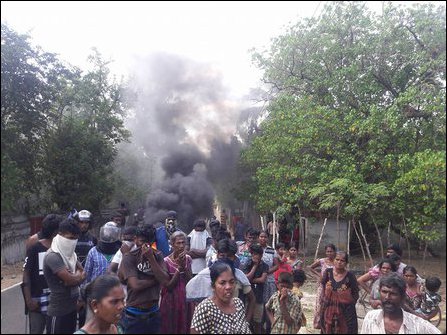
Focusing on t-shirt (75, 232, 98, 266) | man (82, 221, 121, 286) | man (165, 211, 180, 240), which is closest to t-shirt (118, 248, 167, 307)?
man (82, 221, 121, 286)

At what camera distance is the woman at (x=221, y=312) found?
269 centimetres

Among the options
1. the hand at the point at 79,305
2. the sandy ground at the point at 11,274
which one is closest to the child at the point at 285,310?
the hand at the point at 79,305

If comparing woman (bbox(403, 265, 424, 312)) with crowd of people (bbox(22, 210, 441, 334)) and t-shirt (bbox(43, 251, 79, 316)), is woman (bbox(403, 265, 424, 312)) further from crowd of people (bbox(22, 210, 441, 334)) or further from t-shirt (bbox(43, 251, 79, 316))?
t-shirt (bbox(43, 251, 79, 316))

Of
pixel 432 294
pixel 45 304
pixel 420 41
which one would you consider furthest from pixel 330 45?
pixel 45 304

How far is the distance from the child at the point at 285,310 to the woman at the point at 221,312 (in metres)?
0.38

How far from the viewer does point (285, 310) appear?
3232 millimetres

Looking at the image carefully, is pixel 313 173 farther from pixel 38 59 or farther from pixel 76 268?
pixel 38 59

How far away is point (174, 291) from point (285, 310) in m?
1.23

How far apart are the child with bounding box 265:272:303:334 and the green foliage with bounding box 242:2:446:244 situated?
1.55 m

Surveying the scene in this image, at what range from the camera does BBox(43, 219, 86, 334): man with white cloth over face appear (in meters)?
2.58

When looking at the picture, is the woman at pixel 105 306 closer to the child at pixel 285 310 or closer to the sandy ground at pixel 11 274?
the sandy ground at pixel 11 274

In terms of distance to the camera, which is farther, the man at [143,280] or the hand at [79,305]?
the man at [143,280]

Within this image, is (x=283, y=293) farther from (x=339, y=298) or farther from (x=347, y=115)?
(x=347, y=115)

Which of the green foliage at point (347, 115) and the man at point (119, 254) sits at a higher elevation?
the green foliage at point (347, 115)
